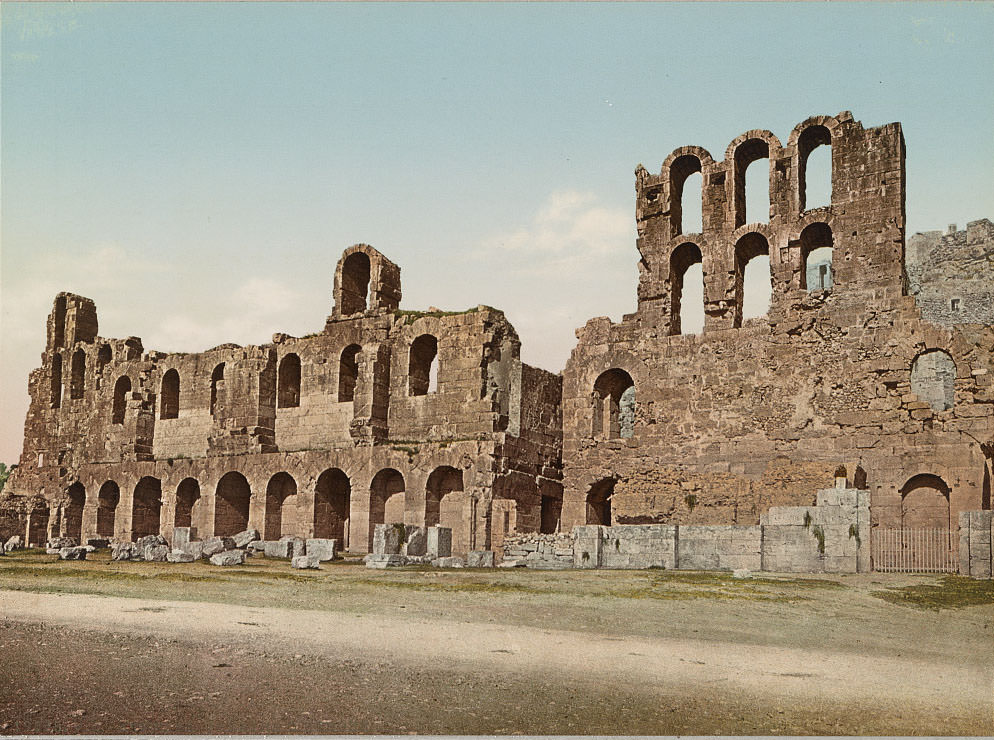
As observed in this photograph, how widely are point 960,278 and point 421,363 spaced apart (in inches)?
1002

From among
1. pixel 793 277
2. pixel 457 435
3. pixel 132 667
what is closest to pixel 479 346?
pixel 457 435

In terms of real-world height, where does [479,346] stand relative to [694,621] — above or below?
above

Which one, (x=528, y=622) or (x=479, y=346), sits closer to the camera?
(x=528, y=622)

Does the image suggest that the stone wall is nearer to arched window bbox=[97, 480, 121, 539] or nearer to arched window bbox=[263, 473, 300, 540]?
arched window bbox=[263, 473, 300, 540]

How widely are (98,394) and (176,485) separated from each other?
675 centimetres

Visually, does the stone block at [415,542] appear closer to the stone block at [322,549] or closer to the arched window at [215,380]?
the stone block at [322,549]

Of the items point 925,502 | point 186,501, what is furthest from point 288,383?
point 925,502

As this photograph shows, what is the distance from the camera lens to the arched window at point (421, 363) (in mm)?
30469

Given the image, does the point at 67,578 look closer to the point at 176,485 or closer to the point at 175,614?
the point at 175,614

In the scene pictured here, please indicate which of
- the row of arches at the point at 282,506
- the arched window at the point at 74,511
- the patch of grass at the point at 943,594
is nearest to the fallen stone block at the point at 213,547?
the row of arches at the point at 282,506

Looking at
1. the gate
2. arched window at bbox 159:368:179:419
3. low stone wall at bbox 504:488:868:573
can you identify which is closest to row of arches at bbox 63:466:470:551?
arched window at bbox 159:368:179:419

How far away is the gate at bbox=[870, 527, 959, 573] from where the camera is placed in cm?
1955

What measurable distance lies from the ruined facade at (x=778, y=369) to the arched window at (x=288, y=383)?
10.2 m

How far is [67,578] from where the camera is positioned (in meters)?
18.0
